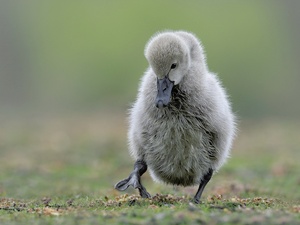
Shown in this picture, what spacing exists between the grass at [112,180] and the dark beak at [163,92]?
143 cm

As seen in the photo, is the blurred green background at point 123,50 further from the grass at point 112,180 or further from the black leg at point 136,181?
the black leg at point 136,181

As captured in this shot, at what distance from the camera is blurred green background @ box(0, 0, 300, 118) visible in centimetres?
4591

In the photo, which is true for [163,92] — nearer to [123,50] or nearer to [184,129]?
[184,129]

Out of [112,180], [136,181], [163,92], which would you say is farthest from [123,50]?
[163,92]

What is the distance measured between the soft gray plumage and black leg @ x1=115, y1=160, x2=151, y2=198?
0.06 ft

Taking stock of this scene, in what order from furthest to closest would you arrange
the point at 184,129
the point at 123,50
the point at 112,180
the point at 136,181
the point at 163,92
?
the point at 123,50, the point at 112,180, the point at 136,181, the point at 184,129, the point at 163,92

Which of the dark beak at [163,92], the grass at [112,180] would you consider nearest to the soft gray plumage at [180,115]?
the dark beak at [163,92]

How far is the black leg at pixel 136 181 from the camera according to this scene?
1085cm

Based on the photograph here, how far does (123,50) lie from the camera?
166 ft

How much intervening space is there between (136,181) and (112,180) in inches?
256

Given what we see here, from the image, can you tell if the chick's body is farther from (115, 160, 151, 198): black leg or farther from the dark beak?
the dark beak

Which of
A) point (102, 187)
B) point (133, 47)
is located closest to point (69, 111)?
point (133, 47)

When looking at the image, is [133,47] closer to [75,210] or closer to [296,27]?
[296,27]

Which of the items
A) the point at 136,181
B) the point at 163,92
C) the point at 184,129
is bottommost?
the point at 136,181
